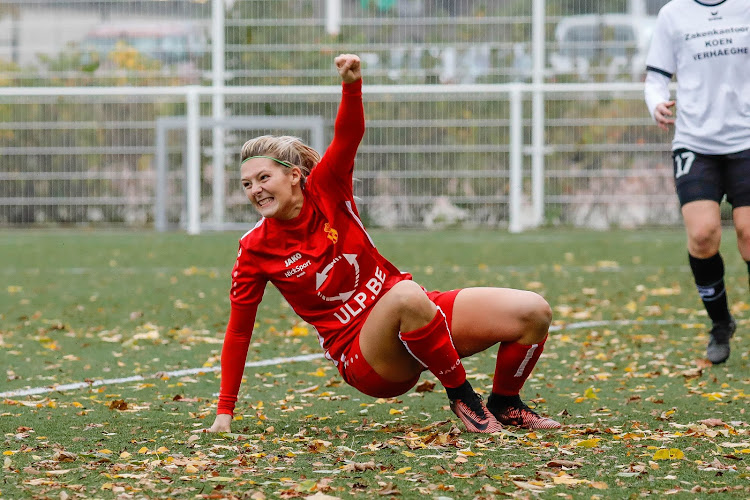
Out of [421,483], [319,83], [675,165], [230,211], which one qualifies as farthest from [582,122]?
[421,483]

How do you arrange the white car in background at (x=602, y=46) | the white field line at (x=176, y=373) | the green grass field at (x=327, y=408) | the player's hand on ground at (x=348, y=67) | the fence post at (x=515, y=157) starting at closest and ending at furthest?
the green grass field at (x=327, y=408) → the player's hand on ground at (x=348, y=67) → the white field line at (x=176, y=373) → the fence post at (x=515, y=157) → the white car in background at (x=602, y=46)

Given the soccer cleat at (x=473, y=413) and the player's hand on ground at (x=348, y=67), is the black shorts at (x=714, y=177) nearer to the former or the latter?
the soccer cleat at (x=473, y=413)

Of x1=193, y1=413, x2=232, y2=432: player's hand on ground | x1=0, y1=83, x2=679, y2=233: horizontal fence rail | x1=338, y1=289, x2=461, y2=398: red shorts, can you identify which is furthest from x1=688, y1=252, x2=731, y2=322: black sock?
x1=0, y1=83, x2=679, y2=233: horizontal fence rail

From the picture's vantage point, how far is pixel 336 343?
14.2 ft

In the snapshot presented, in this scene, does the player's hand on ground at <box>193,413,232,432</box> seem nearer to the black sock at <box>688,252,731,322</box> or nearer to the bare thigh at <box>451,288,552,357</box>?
the bare thigh at <box>451,288,552,357</box>

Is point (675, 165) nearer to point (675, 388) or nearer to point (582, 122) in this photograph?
point (675, 388)

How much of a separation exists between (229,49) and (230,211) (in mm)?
2539

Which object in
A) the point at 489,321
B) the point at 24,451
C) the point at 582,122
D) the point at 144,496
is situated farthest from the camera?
the point at 582,122

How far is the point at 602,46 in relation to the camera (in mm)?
16719

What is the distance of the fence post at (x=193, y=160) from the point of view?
16.5 meters

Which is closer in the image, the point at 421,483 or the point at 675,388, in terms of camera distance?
the point at 421,483

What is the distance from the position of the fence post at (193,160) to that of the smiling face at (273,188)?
487 inches

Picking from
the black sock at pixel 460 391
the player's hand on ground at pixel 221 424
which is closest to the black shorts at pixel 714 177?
the black sock at pixel 460 391

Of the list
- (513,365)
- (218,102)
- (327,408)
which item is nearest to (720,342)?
(513,365)
